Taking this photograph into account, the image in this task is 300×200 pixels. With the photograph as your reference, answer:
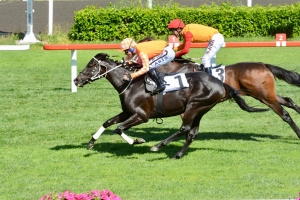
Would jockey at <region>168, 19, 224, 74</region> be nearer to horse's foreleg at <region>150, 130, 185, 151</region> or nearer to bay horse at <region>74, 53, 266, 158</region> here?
bay horse at <region>74, 53, 266, 158</region>

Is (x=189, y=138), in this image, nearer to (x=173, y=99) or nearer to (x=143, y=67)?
(x=173, y=99)

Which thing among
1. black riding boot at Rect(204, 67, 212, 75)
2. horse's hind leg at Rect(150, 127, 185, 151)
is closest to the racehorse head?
horse's hind leg at Rect(150, 127, 185, 151)

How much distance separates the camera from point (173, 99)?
10.7 meters

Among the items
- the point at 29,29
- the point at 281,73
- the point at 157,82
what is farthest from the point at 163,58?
the point at 29,29

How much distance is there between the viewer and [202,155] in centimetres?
1066

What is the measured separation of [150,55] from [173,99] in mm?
794

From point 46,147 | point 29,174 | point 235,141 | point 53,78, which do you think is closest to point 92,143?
point 46,147

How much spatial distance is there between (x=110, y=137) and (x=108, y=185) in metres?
3.21

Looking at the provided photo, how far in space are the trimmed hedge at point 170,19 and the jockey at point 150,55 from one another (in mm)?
9975

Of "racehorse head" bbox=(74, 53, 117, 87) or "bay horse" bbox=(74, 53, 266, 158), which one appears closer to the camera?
"bay horse" bbox=(74, 53, 266, 158)

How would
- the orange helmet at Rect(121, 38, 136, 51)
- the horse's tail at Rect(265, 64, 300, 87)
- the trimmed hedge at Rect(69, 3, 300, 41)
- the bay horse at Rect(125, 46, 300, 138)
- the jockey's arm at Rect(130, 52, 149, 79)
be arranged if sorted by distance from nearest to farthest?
the jockey's arm at Rect(130, 52, 149, 79)
the orange helmet at Rect(121, 38, 136, 51)
the bay horse at Rect(125, 46, 300, 138)
the horse's tail at Rect(265, 64, 300, 87)
the trimmed hedge at Rect(69, 3, 300, 41)

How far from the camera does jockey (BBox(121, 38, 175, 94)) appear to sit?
34.9 ft

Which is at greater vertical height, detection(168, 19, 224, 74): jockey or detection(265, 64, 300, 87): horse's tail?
detection(168, 19, 224, 74): jockey

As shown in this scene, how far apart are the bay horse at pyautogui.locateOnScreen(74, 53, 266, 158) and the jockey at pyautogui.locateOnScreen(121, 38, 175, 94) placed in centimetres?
16
